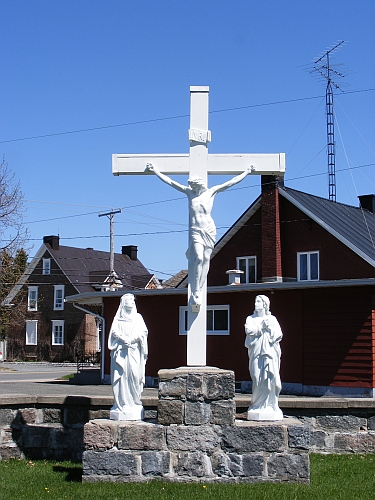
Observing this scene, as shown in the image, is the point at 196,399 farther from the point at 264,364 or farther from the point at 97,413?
the point at 97,413

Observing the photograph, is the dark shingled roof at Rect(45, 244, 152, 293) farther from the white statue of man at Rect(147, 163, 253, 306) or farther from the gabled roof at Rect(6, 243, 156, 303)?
the white statue of man at Rect(147, 163, 253, 306)

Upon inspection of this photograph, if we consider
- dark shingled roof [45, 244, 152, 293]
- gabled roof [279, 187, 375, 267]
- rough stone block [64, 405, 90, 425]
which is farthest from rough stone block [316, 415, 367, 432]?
dark shingled roof [45, 244, 152, 293]

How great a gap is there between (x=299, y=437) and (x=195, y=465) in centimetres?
111

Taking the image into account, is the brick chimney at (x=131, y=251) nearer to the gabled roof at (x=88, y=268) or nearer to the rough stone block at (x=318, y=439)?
the gabled roof at (x=88, y=268)

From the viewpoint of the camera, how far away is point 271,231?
2491 centimetres

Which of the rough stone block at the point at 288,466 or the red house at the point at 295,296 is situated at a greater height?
the red house at the point at 295,296

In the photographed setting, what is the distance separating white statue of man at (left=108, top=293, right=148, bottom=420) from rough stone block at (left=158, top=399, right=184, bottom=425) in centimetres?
48

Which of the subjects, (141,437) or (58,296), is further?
(58,296)

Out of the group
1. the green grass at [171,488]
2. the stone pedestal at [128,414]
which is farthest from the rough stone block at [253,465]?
the stone pedestal at [128,414]

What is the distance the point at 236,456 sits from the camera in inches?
278

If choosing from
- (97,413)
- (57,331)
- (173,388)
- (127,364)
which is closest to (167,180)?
(127,364)

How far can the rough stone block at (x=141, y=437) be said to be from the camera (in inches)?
279

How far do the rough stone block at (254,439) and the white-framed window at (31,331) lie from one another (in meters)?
43.3

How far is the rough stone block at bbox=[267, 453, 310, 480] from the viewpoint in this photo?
7.02 metres
